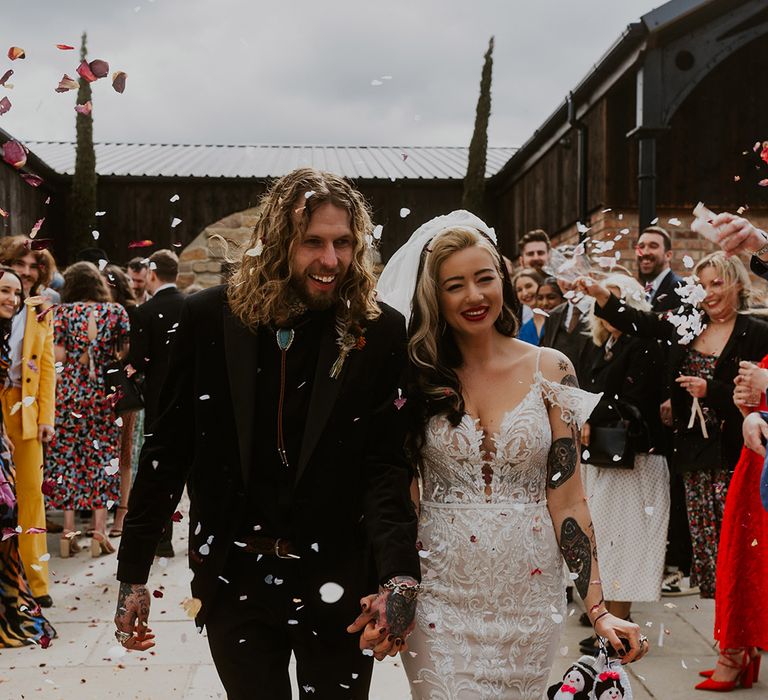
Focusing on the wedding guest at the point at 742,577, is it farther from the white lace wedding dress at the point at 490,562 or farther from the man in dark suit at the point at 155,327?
the man in dark suit at the point at 155,327

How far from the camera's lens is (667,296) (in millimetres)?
6672

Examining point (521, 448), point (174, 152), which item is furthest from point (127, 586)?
point (174, 152)

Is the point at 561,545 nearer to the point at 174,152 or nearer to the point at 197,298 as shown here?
the point at 197,298

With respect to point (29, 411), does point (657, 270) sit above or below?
above

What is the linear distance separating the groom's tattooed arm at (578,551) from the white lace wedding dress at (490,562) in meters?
0.05

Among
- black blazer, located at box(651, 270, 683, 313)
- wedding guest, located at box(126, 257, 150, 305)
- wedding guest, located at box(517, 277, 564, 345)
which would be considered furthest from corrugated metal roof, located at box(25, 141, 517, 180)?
black blazer, located at box(651, 270, 683, 313)

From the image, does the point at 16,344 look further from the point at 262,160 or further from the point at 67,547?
the point at 262,160

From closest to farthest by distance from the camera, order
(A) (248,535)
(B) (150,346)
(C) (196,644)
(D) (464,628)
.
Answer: (A) (248,535), (D) (464,628), (C) (196,644), (B) (150,346)

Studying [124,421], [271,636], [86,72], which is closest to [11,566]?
[124,421]

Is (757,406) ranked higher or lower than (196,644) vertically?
higher

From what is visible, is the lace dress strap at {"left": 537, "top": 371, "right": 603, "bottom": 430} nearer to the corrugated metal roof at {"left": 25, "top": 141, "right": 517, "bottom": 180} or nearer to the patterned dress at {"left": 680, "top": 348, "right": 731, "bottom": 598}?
the patterned dress at {"left": 680, "top": 348, "right": 731, "bottom": 598}

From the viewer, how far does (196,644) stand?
17.6 ft

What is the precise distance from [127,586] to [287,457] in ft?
1.95

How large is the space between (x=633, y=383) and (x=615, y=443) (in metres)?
0.39
